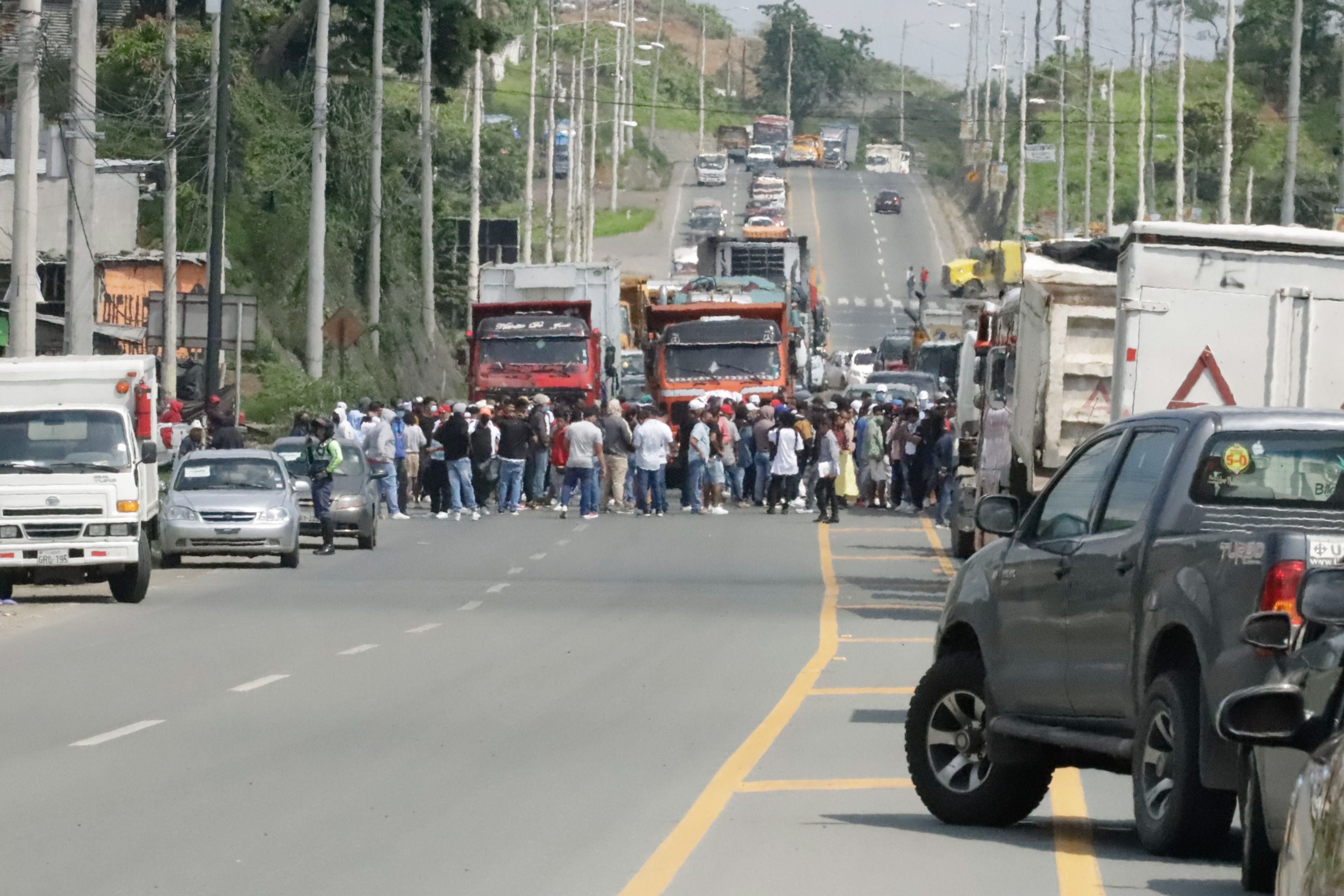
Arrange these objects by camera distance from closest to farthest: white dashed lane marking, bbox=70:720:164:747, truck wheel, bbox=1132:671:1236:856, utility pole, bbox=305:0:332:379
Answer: truck wheel, bbox=1132:671:1236:856
white dashed lane marking, bbox=70:720:164:747
utility pole, bbox=305:0:332:379

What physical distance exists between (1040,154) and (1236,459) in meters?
101

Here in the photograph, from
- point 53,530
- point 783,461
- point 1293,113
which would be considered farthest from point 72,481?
point 1293,113

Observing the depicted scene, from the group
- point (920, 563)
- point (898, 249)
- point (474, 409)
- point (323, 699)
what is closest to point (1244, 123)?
point (898, 249)

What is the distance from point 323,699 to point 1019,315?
11320mm

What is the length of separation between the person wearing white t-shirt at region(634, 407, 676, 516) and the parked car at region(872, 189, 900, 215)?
7970cm

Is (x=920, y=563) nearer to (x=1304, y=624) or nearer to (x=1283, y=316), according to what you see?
(x=1283, y=316)

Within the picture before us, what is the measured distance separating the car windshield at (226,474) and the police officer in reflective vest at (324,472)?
3.09 feet

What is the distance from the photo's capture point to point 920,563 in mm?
27953

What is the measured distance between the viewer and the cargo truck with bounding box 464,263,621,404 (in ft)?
144

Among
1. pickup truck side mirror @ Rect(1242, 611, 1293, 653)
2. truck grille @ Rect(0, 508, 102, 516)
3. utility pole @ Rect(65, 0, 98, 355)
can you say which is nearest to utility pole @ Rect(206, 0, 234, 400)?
utility pole @ Rect(65, 0, 98, 355)

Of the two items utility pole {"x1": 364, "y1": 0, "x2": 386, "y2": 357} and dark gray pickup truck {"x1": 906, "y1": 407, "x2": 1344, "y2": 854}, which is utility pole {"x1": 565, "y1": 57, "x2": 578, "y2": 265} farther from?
dark gray pickup truck {"x1": 906, "y1": 407, "x2": 1344, "y2": 854}

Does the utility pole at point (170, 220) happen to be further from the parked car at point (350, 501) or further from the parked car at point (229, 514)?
the parked car at point (229, 514)

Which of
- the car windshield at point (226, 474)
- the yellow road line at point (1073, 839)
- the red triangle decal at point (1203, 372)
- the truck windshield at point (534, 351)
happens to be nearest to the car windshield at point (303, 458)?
→ the car windshield at point (226, 474)

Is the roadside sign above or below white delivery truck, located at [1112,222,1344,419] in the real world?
above
